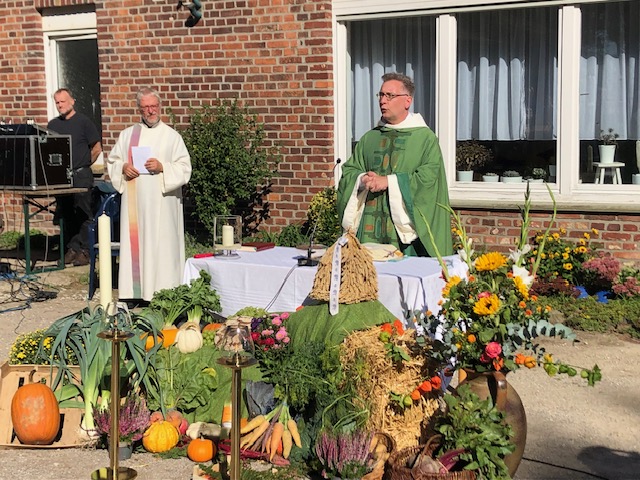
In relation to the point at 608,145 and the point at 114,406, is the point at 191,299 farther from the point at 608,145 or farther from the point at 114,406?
the point at 608,145

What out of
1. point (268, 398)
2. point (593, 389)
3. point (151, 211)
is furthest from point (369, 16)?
point (268, 398)

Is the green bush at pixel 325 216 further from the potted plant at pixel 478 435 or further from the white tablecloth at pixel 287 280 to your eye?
the potted plant at pixel 478 435

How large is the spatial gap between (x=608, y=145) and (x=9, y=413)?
245 inches

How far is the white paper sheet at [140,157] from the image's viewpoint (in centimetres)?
941

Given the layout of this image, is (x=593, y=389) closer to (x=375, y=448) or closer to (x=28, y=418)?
(x=375, y=448)

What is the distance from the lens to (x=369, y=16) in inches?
425

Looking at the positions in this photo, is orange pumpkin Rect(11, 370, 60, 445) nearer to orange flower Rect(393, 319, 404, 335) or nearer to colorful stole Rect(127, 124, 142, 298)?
orange flower Rect(393, 319, 404, 335)

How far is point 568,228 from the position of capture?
993 centimetres

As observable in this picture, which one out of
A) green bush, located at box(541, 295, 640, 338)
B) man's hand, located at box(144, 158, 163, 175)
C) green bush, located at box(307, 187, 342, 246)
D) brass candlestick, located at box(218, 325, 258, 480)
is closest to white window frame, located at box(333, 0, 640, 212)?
green bush, located at box(307, 187, 342, 246)

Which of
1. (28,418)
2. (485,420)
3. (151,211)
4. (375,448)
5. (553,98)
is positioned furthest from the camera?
(553,98)

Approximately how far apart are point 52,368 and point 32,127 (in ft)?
18.9

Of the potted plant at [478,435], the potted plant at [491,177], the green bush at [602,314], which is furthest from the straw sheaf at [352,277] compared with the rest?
the potted plant at [491,177]

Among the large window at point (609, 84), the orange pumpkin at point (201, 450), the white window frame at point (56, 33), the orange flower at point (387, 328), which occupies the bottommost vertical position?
the orange pumpkin at point (201, 450)

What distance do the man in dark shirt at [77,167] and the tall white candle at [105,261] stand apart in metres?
6.76
